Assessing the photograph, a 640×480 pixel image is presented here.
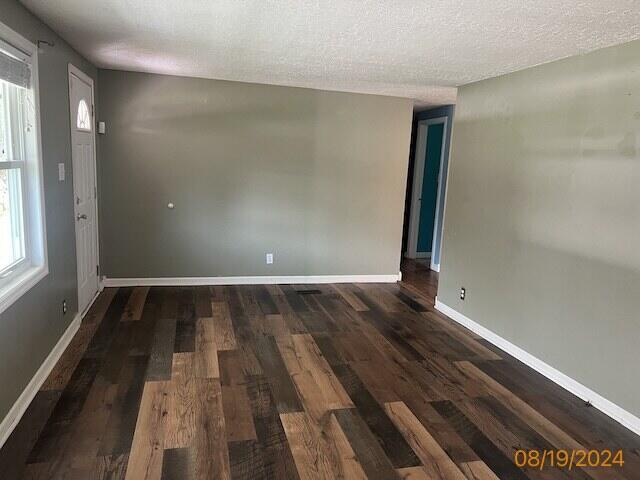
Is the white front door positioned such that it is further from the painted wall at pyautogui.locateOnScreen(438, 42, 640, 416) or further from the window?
the painted wall at pyautogui.locateOnScreen(438, 42, 640, 416)

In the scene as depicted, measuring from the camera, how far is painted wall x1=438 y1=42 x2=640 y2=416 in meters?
2.74

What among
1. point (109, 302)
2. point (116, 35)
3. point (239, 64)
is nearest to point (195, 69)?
point (239, 64)

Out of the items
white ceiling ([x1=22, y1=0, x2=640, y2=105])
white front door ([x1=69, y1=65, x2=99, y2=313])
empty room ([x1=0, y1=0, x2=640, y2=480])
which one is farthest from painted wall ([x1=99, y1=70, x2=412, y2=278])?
white ceiling ([x1=22, y1=0, x2=640, y2=105])

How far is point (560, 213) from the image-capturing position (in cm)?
320

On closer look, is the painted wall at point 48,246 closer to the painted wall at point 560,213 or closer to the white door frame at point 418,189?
the painted wall at point 560,213

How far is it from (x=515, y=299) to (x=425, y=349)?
797 millimetres

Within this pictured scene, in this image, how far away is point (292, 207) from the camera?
523cm

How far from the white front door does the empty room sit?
4 cm

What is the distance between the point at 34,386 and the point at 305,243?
3.15 metres

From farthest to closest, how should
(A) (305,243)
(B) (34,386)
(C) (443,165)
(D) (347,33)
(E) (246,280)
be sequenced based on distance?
(C) (443,165) → (A) (305,243) → (E) (246,280) → (D) (347,33) → (B) (34,386)

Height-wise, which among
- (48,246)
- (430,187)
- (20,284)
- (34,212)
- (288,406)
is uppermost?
(430,187)

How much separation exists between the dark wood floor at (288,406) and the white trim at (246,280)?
2.22 feet

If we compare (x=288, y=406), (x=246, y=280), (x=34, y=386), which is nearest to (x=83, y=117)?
(x=246, y=280)

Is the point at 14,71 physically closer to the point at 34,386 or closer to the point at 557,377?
the point at 34,386
